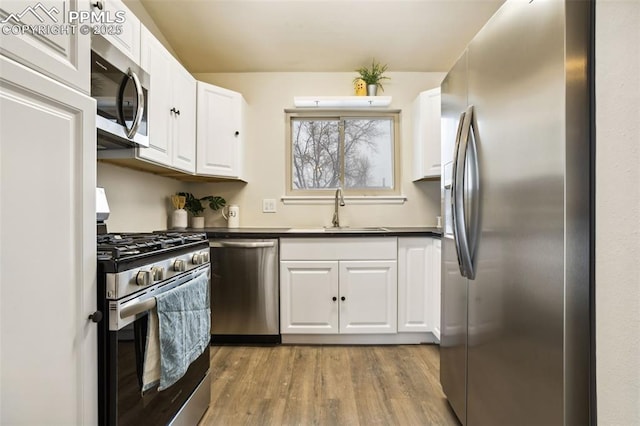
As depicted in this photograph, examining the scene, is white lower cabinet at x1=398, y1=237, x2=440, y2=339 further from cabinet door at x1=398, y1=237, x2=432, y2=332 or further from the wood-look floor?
the wood-look floor

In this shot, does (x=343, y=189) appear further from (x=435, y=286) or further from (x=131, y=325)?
(x=131, y=325)

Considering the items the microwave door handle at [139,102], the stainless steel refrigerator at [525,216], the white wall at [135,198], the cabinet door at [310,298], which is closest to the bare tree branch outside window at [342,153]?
the cabinet door at [310,298]

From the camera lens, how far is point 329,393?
1702 mm

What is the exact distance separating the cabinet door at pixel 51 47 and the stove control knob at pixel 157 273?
1.92 feet

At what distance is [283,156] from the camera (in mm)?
2945

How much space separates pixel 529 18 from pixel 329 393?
187cm

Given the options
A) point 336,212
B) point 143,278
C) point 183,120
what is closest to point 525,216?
point 143,278

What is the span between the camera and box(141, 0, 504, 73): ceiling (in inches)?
87.8

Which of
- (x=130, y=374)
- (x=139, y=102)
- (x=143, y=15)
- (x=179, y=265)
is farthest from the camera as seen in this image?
(x=143, y=15)

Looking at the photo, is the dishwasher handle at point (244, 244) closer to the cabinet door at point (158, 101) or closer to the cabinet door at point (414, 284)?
the cabinet door at point (158, 101)

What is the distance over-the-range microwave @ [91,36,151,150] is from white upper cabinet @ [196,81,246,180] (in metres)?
0.99

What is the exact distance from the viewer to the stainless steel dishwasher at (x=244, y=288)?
90.0 inches

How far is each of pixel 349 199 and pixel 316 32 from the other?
1.46 metres
